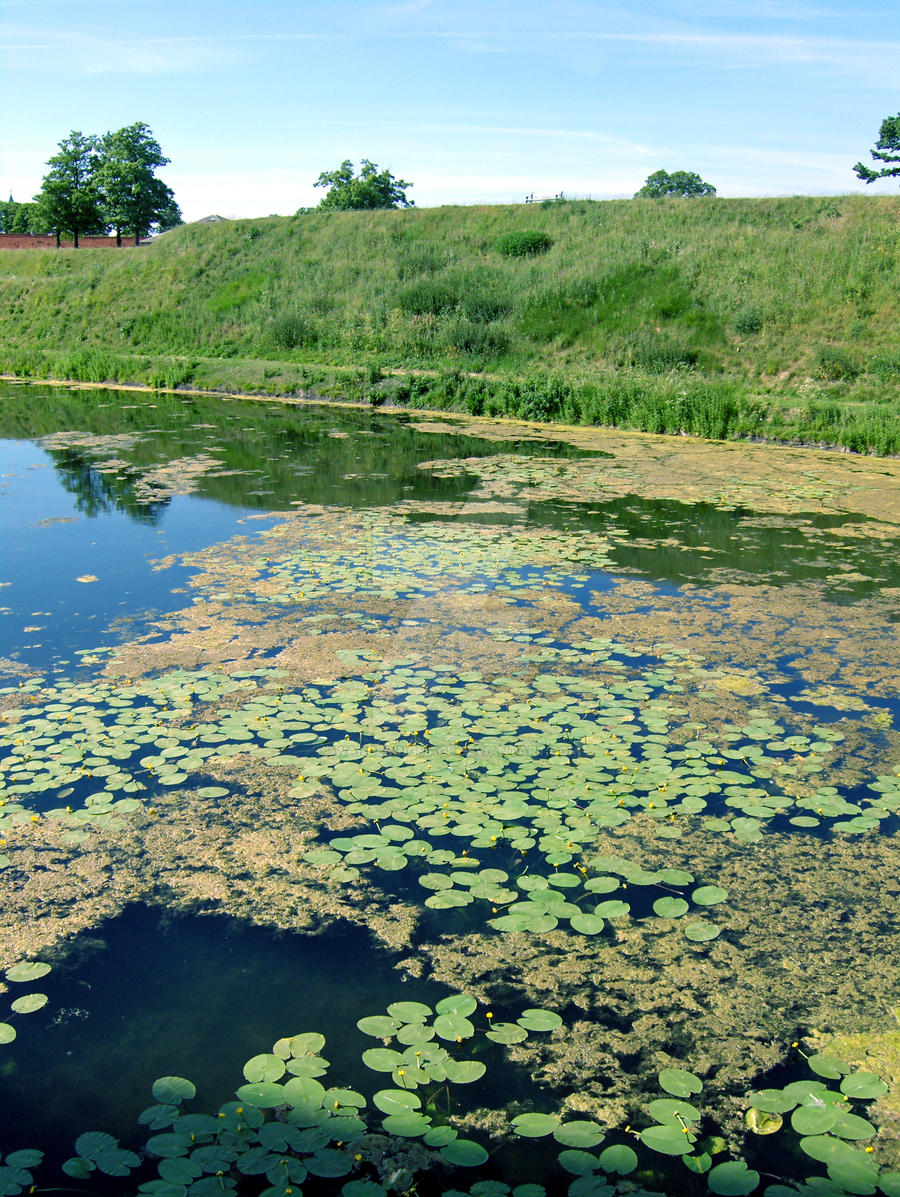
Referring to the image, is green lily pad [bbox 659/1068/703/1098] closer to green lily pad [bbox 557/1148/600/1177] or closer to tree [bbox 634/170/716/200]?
green lily pad [bbox 557/1148/600/1177]

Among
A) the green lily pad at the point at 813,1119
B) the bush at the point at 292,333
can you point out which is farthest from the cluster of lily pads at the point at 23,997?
the bush at the point at 292,333

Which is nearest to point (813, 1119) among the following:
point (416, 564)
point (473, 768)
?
point (473, 768)

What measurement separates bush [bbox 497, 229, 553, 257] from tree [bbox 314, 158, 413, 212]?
79.8 feet

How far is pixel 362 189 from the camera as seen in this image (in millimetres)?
45156

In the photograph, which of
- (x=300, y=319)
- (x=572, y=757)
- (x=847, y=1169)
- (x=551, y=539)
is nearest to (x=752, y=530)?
(x=551, y=539)

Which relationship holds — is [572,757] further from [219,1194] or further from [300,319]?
[300,319]

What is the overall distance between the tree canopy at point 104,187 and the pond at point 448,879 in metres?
36.6

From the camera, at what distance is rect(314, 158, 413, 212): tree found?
45.2 meters

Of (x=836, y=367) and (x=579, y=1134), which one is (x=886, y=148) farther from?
(x=579, y=1134)

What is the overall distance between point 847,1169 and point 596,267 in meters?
21.0

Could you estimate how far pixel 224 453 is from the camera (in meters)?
11.9

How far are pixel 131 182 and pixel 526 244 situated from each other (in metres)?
23.3

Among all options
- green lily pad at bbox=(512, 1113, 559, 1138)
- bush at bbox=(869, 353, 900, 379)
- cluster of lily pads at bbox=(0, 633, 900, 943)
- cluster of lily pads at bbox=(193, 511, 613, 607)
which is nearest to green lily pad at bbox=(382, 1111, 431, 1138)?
green lily pad at bbox=(512, 1113, 559, 1138)

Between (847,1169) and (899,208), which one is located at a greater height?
(899,208)
